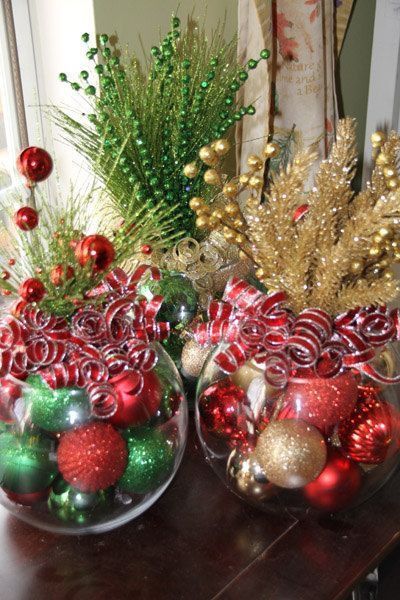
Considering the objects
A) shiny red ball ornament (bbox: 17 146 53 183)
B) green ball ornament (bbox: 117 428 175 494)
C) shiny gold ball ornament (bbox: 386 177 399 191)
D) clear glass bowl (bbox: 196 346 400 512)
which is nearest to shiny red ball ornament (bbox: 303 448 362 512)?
clear glass bowl (bbox: 196 346 400 512)

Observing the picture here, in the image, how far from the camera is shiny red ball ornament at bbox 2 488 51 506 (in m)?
0.57

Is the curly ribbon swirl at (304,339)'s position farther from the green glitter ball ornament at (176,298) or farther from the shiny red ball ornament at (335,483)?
the green glitter ball ornament at (176,298)

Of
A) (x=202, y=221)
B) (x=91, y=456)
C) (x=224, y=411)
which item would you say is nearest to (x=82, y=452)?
(x=91, y=456)

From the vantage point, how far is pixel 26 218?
21.8 inches

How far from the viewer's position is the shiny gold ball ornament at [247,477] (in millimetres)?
591

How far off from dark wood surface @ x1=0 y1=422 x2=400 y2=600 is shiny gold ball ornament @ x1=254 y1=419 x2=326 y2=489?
3.5 inches

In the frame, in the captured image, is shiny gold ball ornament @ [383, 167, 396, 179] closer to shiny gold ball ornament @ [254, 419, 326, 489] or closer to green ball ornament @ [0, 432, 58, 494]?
shiny gold ball ornament @ [254, 419, 326, 489]

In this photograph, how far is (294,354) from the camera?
0.54 meters

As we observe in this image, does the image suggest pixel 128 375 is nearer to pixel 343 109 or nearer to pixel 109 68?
pixel 109 68

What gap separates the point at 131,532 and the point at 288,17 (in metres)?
1.24

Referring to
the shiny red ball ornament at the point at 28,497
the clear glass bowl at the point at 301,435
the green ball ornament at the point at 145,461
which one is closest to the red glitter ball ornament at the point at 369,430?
the clear glass bowl at the point at 301,435

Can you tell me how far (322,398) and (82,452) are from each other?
0.70 feet

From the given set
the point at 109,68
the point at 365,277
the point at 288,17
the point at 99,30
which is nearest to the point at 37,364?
the point at 365,277

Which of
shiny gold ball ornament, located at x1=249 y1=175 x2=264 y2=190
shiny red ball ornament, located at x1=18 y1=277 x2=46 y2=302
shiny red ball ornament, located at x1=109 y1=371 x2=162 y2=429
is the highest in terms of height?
shiny gold ball ornament, located at x1=249 y1=175 x2=264 y2=190
